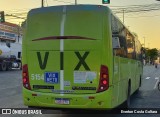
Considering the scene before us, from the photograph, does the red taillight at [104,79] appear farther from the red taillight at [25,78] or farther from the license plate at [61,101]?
the red taillight at [25,78]

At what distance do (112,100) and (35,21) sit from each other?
110 inches

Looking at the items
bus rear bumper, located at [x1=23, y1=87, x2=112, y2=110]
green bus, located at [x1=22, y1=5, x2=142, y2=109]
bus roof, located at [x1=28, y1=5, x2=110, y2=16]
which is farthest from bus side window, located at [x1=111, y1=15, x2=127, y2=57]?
bus rear bumper, located at [x1=23, y1=87, x2=112, y2=110]

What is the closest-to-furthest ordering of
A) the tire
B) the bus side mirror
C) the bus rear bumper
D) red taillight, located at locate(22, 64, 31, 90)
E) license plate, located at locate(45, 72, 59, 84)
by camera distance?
1. the bus rear bumper
2. license plate, located at locate(45, 72, 59, 84)
3. the bus side mirror
4. red taillight, located at locate(22, 64, 31, 90)
5. the tire

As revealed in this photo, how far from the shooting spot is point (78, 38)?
9594 mm

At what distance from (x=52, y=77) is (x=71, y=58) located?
670 millimetres

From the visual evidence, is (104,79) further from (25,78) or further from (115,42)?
(25,78)

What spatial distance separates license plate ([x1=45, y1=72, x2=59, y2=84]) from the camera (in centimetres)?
962

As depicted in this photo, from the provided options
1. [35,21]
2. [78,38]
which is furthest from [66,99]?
[35,21]

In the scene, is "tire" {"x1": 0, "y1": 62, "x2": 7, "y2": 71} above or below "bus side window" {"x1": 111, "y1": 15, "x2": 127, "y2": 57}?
below

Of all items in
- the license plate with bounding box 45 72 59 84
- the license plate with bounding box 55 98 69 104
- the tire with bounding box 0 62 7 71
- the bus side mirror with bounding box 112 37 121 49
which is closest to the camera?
the license plate with bounding box 55 98 69 104

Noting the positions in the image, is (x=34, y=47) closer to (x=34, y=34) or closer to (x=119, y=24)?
(x=34, y=34)

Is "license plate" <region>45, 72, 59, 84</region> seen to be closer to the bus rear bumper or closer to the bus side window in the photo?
the bus rear bumper

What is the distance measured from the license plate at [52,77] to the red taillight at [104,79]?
1.07 meters

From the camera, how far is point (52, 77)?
9.66m
